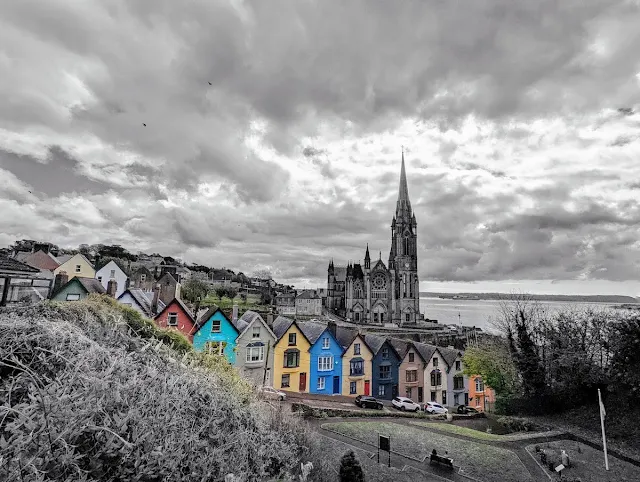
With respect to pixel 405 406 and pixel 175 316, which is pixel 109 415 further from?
pixel 405 406

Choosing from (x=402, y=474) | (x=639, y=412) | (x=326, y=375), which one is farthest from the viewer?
(x=326, y=375)

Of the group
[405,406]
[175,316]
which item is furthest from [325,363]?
[175,316]

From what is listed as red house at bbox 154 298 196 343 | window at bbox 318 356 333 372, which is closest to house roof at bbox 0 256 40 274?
red house at bbox 154 298 196 343

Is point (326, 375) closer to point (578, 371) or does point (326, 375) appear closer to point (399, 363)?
point (399, 363)

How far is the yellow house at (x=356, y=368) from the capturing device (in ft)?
109

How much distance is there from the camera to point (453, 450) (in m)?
15.8

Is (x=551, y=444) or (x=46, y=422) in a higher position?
(x=46, y=422)

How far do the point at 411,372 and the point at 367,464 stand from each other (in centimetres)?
2400

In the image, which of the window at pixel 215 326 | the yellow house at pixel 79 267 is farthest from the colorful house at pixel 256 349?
the yellow house at pixel 79 267

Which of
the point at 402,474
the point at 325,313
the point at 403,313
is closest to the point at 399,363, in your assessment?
the point at 402,474

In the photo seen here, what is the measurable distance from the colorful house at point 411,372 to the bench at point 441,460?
21817 millimetres

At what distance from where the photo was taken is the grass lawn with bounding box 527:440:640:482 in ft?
43.7

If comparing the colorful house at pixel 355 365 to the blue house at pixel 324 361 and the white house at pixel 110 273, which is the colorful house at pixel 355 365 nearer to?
the blue house at pixel 324 361

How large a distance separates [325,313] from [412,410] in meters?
80.5
